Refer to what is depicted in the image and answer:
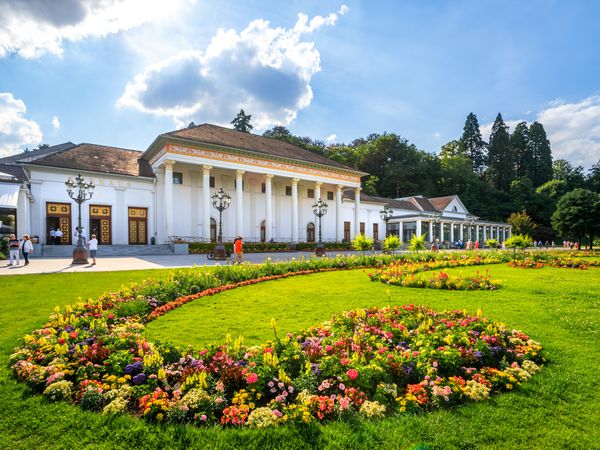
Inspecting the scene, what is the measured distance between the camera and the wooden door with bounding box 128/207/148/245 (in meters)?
28.7

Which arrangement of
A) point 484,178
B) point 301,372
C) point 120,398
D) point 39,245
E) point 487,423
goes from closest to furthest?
point 487,423 < point 120,398 < point 301,372 < point 39,245 < point 484,178

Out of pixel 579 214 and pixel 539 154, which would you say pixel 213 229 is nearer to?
pixel 579 214

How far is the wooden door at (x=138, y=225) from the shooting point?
1131 inches

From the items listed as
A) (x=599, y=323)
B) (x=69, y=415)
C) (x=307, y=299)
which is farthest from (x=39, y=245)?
(x=599, y=323)

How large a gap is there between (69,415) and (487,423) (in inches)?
138

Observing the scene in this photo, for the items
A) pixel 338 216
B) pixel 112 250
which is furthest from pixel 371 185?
pixel 112 250

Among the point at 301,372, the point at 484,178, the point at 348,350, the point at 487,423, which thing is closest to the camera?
the point at 487,423

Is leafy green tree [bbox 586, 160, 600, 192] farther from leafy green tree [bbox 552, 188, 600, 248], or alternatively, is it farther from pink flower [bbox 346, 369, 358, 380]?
pink flower [bbox 346, 369, 358, 380]

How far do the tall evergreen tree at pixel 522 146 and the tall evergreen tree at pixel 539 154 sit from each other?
0.75 meters

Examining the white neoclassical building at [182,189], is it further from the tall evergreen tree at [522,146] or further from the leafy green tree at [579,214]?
the tall evergreen tree at [522,146]

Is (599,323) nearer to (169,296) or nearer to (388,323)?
(388,323)

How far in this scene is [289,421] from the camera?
2.79 m

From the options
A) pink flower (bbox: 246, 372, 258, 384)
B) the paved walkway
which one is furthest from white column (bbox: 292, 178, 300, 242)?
pink flower (bbox: 246, 372, 258, 384)

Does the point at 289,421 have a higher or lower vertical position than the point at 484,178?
lower
